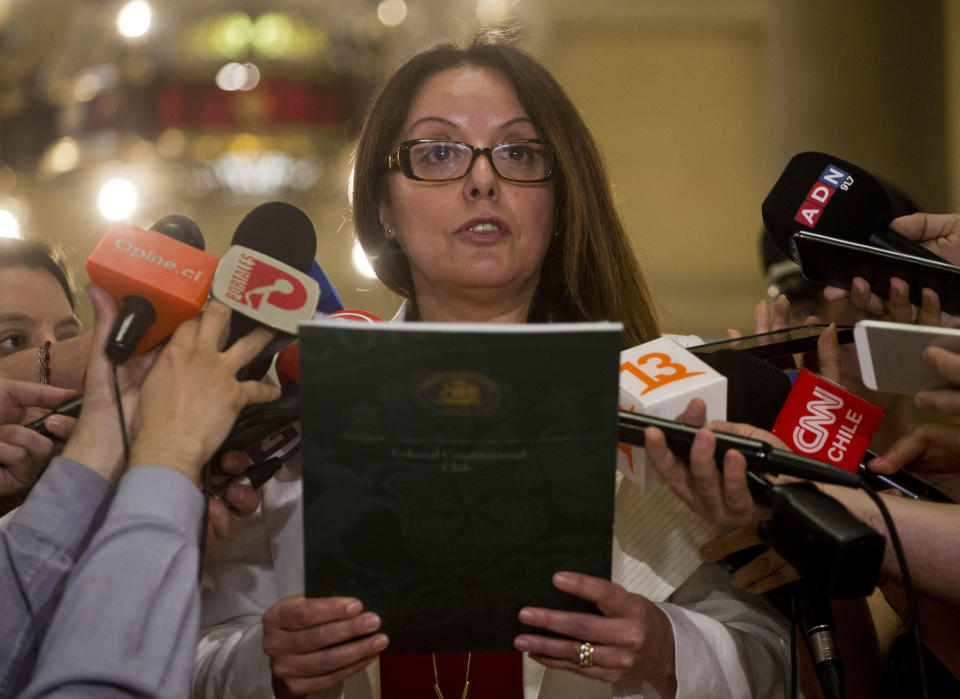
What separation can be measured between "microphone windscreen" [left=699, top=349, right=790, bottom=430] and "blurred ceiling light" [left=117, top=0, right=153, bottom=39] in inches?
Answer: 186

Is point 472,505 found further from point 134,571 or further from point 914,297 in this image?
point 914,297

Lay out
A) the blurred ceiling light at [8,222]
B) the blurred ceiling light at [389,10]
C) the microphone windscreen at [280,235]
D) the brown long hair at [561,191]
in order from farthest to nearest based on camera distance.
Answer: the blurred ceiling light at [389,10]
the blurred ceiling light at [8,222]
the brown long hair at [561,191]
the microphone windscreen at [280,235]

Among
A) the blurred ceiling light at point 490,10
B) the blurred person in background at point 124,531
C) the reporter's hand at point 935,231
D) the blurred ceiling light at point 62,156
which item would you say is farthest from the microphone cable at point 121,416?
the blurred ceiling light at point 62,156

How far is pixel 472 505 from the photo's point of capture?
1.13 metres

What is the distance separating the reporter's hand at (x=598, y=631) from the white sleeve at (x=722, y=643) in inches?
4.8

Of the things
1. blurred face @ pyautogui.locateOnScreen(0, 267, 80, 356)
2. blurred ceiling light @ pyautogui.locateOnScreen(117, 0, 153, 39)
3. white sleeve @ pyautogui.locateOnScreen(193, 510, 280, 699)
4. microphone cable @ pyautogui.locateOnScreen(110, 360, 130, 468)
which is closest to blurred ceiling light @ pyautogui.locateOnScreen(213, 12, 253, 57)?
blurred ceiling light @ pyautogui.locateOnScreen(117, 0, 153, 39)

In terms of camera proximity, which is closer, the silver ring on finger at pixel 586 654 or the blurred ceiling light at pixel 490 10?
the silver ring on finger at pixel 586 654

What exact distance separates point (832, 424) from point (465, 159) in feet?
2.92

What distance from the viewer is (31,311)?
2057mm

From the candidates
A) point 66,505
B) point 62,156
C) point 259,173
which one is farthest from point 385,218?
point 62,156

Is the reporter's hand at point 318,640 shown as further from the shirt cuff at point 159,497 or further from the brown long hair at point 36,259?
the brown long hair at point 36,259

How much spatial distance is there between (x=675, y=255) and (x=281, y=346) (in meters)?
4.16

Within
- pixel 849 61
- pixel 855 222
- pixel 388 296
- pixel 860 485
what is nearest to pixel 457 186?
pixel 855 222

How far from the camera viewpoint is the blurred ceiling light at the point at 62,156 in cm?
526
